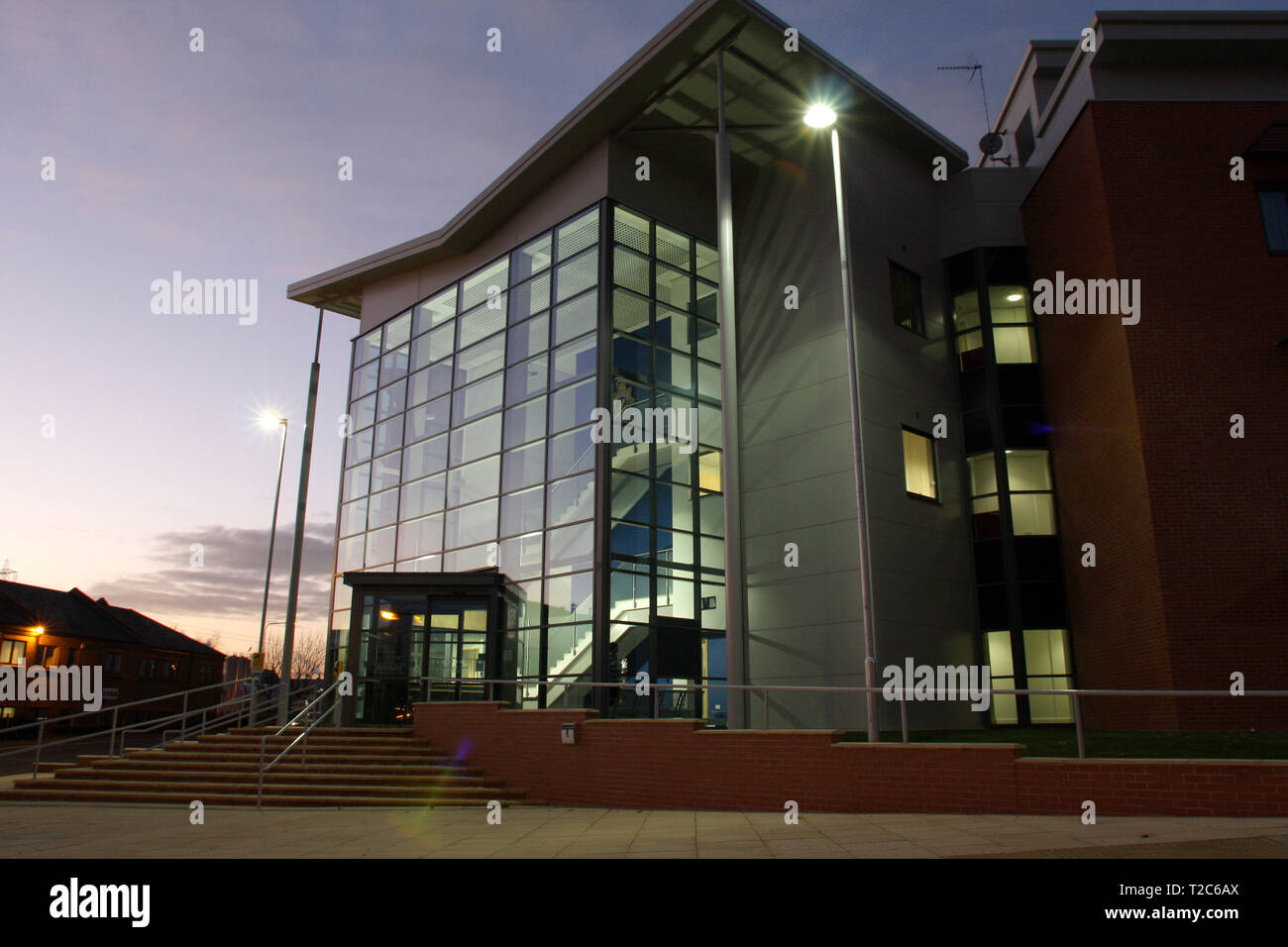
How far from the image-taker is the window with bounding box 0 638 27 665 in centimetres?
4756

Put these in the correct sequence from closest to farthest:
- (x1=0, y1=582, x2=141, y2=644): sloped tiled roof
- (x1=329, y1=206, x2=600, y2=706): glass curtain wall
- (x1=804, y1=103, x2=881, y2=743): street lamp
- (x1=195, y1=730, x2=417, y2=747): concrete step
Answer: (x1=804, y1=103, x2=881, y2=743): street lamp
(x1=195, y1=730, x2=417, y2=747): concrete step
(x1=329, y1=206, x2=600, y2=706): glass curtain wall
(x1=0, y1=582, x2=141, y2=644): sloped tiled roof

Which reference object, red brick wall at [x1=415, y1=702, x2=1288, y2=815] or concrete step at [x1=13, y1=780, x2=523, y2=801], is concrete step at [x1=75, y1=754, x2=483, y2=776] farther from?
red brick wall at [x1=415, y1=702, x2=1288, y2=815]

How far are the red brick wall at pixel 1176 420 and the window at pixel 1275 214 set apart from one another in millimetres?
280

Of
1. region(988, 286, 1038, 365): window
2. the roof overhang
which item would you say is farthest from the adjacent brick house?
region(988, 286, 1038, 365): window

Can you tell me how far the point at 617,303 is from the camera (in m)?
20.0

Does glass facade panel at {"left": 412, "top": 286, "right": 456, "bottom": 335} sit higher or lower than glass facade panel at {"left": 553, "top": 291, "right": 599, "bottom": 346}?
higher

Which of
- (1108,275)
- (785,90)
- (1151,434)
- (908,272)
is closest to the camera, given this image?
(1151,434)

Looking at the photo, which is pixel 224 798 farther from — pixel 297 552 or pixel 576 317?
pixel 576 317

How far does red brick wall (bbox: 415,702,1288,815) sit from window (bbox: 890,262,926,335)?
12.3 meters

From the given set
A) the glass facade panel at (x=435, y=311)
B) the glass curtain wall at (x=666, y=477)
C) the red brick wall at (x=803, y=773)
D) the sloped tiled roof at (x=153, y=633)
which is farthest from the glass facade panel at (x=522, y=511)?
the sloped tiled roof at (x=153, y=633)
